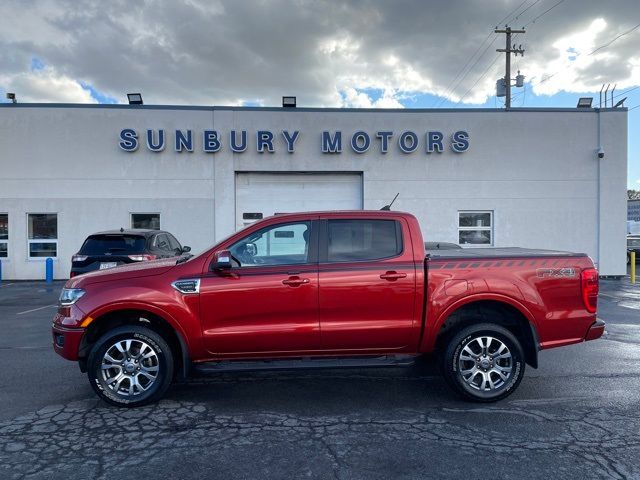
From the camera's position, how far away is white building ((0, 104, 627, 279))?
15.9 meters

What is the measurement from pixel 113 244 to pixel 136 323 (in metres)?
5.50

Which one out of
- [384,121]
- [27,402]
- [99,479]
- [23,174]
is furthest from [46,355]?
[384,121]

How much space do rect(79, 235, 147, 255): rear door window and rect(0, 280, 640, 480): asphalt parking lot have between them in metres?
3.66

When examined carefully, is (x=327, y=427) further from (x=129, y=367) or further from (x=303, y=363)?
(x=129, y=367)

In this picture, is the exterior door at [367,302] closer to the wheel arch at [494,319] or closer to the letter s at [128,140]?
the wheel arch at [494,319]

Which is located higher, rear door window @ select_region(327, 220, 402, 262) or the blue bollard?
rear door window @ select_region(327, 220, 402, 262)

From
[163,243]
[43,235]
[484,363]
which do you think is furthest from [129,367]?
[43,235]

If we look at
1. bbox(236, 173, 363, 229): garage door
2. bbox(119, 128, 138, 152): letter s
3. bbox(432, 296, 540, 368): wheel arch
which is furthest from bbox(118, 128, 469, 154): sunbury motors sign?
bbox(432, 296, 540, 368): wheel arch

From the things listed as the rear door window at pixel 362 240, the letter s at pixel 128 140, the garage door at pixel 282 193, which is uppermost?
the letter s at pixel 128 140

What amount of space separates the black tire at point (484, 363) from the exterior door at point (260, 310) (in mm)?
1395

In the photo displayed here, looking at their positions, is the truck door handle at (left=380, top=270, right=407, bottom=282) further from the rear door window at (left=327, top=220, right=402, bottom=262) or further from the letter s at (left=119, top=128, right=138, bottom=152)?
the letter s at (left=119, top=128, right=138, bottom=152)

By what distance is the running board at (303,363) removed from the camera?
4.55m

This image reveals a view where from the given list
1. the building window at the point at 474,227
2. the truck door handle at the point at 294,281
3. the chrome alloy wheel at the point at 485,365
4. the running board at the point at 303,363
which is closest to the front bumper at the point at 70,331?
the running board at the point at 303,363

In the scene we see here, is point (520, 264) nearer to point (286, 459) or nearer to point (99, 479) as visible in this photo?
point (286, 459)
